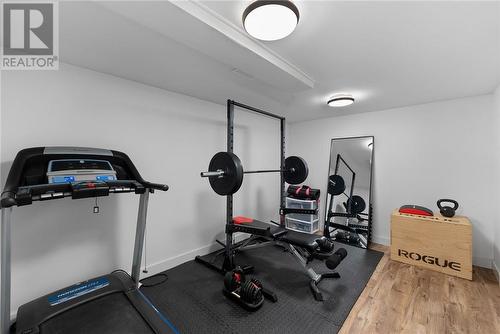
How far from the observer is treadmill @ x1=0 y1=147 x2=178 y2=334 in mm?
1233

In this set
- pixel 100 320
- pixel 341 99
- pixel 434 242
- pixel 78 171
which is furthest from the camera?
pixel 341 99

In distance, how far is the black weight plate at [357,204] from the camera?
3.49 metres

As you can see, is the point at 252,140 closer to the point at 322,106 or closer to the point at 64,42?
the point at 322,106

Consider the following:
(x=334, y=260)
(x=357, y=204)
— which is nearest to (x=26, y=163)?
(x=334, y=260)

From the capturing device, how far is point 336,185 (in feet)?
12.4

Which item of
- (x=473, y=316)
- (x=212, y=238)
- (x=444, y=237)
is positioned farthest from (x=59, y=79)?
(x=444, y=237)

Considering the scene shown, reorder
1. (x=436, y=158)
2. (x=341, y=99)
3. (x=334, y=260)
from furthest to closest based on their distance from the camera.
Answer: (x=436, y=158) < (x=341, y=99) < (x=334, y=260)

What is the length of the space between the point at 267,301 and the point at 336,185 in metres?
2.49

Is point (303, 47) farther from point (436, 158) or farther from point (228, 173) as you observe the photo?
point (436, 158)

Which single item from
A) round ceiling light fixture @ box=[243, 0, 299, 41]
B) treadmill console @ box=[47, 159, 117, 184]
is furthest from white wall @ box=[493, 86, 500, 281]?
treadmill console @ box=[47, 159, 117, 184]

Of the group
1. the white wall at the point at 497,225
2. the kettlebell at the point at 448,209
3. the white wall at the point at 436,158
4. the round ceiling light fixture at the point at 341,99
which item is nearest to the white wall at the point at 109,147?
the round ceiling light fixture at the point at 341,99

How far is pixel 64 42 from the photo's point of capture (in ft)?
5.04

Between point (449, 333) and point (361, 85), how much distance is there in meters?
2.35

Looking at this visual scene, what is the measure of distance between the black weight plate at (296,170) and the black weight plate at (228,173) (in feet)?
4.12
